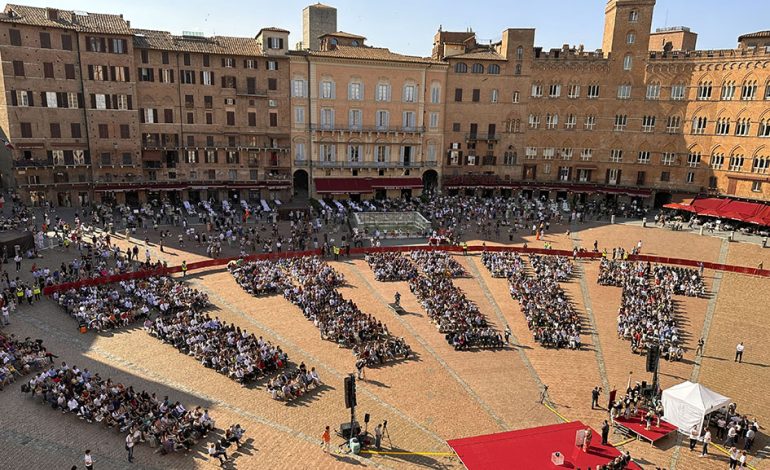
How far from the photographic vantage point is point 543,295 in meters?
38.2

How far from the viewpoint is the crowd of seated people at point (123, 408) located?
2103cm

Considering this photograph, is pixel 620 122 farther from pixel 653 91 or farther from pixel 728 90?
pixel 728 90

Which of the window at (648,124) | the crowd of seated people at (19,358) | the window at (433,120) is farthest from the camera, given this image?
the window at (433,120)

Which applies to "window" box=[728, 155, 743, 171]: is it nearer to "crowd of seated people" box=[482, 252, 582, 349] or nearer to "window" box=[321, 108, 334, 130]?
"crowd of seated people" box=[482, 252, 582, 349]

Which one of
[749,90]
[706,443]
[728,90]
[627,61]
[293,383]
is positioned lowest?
[706,443]

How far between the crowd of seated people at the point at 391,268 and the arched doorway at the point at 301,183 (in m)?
23.9

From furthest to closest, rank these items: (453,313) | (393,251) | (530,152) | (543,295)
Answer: (530,152)
(393,251)
(543,295)
(453,313)

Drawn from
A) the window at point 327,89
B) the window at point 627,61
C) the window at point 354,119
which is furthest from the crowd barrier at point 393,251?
the window at point 627,61

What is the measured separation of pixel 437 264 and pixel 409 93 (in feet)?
99.4

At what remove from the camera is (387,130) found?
66250mm

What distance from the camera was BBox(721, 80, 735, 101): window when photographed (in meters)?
59.8

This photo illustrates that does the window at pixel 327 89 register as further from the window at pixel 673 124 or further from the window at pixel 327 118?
the window at pixel 673 124

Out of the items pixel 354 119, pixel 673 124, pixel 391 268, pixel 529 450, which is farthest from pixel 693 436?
pixel 673 124

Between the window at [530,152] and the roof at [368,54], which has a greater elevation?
the roof at [368,54]
